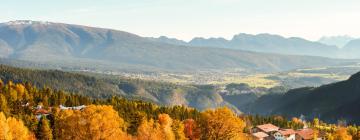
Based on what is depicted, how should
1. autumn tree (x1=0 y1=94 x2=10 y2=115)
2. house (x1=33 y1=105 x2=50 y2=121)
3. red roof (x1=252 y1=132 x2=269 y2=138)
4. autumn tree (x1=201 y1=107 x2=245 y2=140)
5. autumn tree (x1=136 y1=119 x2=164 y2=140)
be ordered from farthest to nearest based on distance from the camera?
red roof (x1=252 y1=132 x2=269 y2=138) < house (x1=33 y1=105 x2=50 y2=121) < autumn tree (x1=0 y1=94 x2=10 y2=115) < autumn tree (x1=201 y1=107 x2=245 y2=140) < autumn tree (x1=136 y1=119 x2=164 y2=140)

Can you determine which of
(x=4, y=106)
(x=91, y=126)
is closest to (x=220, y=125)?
(x=91, y=126)

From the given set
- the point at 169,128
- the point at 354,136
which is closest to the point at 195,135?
the point at 169,128

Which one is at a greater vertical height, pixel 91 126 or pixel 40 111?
pixel 91 126

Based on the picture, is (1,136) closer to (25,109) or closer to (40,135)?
(40,135)

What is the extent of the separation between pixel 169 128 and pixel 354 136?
262 ft

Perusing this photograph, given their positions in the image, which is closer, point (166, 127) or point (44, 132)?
point (44, 132)

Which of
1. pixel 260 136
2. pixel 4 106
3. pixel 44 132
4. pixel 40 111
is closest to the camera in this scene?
pixel 44 132

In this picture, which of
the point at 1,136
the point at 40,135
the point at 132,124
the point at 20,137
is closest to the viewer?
the point at 1,136

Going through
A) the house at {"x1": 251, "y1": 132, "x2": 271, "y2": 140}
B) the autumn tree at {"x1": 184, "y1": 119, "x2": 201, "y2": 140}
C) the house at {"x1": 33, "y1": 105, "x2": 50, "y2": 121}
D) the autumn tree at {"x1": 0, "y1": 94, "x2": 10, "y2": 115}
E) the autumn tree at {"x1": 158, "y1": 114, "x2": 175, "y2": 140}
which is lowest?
the house at {"x1": 251, "y1": 132, "x2": 271, "y2": 140}

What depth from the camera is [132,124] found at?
16412 cm

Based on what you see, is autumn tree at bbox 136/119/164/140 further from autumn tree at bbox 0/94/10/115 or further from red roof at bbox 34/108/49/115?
autumn tree at bbox 0/94/10/115

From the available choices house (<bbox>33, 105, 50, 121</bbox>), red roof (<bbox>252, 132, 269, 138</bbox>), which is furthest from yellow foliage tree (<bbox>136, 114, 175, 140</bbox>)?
red roof (<bbox>252, 132, 269, 138</bbox>)

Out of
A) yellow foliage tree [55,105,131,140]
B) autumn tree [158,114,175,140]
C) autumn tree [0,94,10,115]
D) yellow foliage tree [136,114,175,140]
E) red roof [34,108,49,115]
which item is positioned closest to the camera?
yellow foliage tree [55,105,131,140]

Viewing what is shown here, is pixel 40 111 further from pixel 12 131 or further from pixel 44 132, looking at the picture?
pixel 12 131
